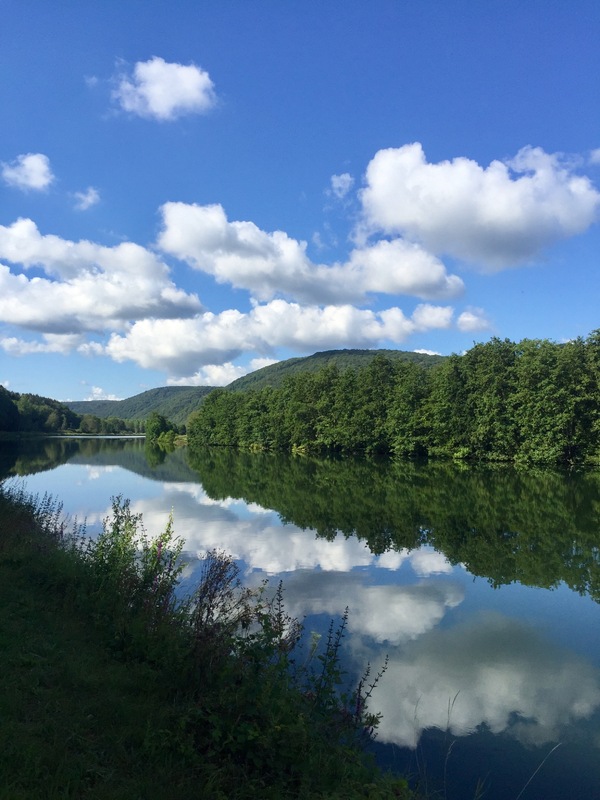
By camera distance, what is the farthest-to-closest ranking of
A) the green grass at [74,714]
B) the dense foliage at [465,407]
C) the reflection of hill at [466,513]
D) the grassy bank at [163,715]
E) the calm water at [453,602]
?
the dense foliage at [465,407] < the reflection of hill at [466,513] < the calm water at [453,602] < the grassy bank at [163,715] < the green grass at [74,714]

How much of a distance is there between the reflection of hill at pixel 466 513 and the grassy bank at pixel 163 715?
1077 cm

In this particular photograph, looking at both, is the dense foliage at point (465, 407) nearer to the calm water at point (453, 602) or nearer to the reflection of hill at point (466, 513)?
the reflection of hill at point (466, 513)

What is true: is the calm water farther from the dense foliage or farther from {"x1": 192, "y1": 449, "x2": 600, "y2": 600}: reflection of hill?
the dense foliage

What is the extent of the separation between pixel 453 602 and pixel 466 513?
44.4 feet

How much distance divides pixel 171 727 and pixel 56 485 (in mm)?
36736

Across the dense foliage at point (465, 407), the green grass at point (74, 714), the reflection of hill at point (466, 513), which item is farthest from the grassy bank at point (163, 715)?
the dense foliage at point (465, 407)

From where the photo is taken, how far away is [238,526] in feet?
77.0

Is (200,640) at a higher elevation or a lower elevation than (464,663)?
higher

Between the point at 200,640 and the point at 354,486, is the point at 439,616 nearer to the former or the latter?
the point at 200,640

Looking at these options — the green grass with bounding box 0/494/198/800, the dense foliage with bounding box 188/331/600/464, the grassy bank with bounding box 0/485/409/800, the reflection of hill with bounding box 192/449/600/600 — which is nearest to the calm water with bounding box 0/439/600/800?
the reflection of hill with bounding box 192/449/600/600

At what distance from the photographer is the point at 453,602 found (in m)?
13.6

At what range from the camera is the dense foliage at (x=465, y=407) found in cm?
5747

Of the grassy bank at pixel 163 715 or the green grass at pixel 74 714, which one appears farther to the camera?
the grassy bank at pixel 163 715

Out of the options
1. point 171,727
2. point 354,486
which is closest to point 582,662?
point 171,727
